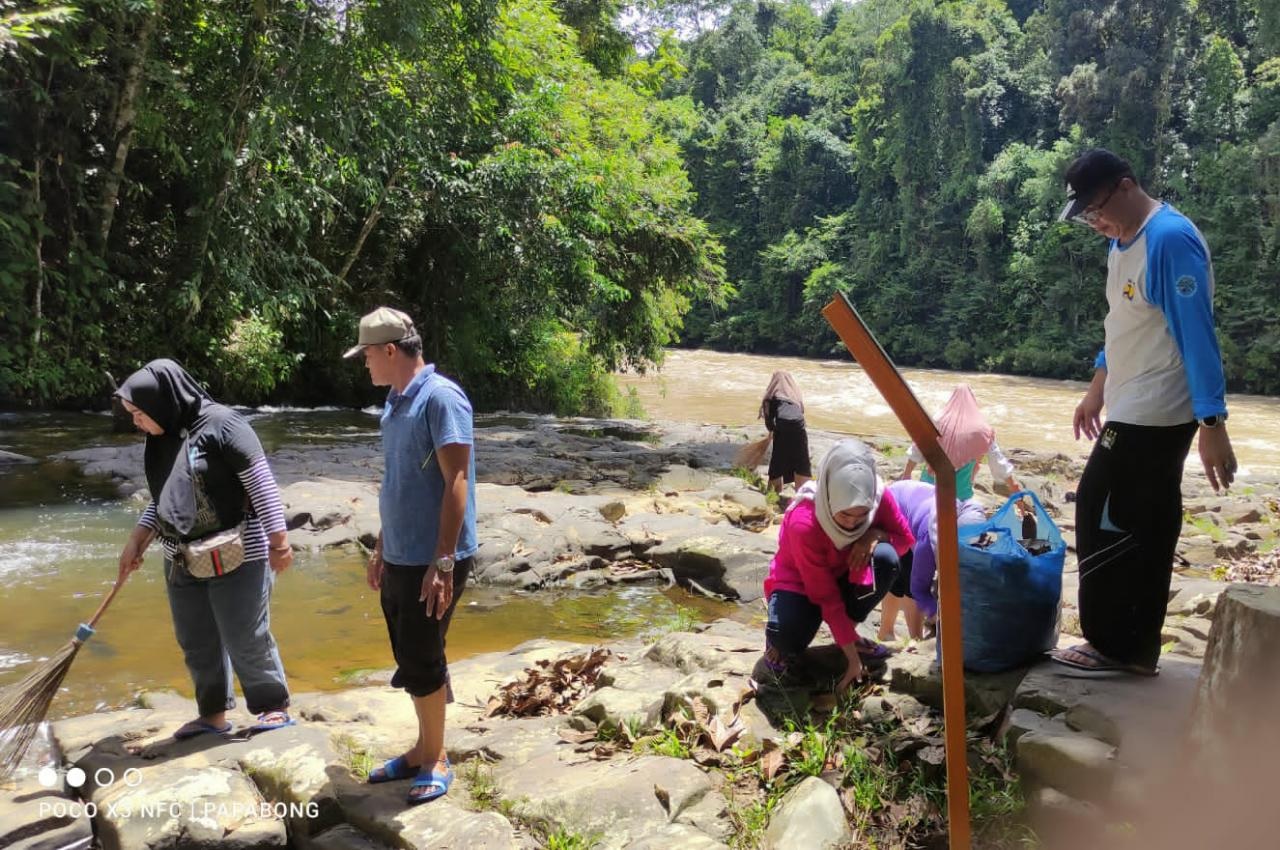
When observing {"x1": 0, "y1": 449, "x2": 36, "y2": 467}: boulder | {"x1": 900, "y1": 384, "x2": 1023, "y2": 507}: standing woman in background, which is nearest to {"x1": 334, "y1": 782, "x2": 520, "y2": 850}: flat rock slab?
{"x1": 900, "y1": 384, "x2": 1023, "y2": 507}: standing woman in background

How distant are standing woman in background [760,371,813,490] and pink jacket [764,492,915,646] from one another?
5.03m

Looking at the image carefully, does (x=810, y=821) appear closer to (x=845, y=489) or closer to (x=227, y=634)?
(x=845, y=489)

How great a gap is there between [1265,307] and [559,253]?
78.8 ft

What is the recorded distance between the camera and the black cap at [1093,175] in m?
3.13

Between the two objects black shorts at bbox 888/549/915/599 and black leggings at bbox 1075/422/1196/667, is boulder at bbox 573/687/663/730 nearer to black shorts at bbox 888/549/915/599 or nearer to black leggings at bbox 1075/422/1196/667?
black shorts at bbox 888/549/915/599

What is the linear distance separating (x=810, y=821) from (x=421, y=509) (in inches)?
64.1

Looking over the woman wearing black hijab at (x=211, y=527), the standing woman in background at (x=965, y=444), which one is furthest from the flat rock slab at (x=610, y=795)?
Result: the standing woman in background at (x=965, y=444)

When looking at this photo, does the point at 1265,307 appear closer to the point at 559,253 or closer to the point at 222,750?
the point at 559,253

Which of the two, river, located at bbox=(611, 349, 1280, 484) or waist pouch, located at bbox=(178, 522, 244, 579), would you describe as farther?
river, located at bbox=(611, 349, 1280, 484)

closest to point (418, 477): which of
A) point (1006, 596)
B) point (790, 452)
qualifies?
point (1006, 596)

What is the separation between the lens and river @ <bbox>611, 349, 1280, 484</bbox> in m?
18.8

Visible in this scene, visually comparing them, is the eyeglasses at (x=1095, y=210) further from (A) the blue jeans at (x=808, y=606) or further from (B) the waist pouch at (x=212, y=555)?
(B) the waist pouch at (x=212, y=555)

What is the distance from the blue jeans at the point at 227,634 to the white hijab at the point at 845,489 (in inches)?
87.9

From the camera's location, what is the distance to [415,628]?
3.29 metres
